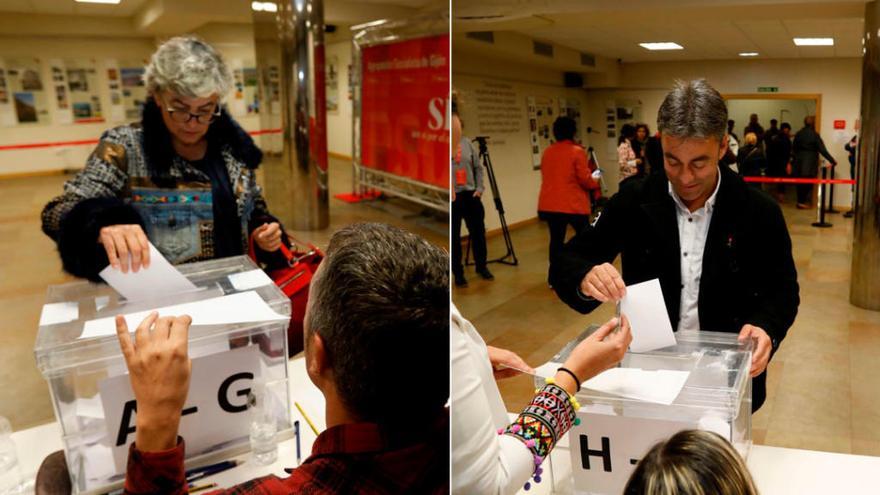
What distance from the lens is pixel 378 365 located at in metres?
0.58

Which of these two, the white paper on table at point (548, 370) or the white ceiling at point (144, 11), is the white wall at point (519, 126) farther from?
the white paper on table at point (548, 370)

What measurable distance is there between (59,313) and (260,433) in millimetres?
350

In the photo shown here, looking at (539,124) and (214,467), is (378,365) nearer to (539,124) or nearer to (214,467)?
(214,467)

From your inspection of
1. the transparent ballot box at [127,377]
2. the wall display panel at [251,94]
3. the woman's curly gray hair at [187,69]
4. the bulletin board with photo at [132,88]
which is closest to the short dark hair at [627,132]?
the transparent ballot box at [127,377]

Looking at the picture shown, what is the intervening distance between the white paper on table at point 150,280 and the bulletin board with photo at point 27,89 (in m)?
0.89

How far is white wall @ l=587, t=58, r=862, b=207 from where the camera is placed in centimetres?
88

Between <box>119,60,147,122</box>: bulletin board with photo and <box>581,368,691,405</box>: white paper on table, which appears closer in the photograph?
<box>581,368,691,405</box>: white paper on table

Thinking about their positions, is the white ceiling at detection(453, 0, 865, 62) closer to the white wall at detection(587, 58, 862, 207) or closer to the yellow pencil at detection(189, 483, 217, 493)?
the white wall at detection(587, 58, 862, 207)

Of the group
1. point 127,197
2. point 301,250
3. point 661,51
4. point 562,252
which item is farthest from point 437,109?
point 127,197

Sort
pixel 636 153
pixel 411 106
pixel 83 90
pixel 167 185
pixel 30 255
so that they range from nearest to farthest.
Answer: pixel 411 106
pixel 636 153
pixel 167 185
pixel 83 90
pixel 30 255

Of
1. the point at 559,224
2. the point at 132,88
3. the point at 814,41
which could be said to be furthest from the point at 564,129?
the point at 132,88

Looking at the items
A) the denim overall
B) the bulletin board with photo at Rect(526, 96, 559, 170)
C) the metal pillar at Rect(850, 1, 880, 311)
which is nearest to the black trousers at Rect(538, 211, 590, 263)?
the bulletin board with photo at Rect(526, 96, 559, 170)

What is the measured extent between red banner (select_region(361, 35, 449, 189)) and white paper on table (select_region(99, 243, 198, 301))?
1.46 ft

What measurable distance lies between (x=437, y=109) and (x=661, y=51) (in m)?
0.56
